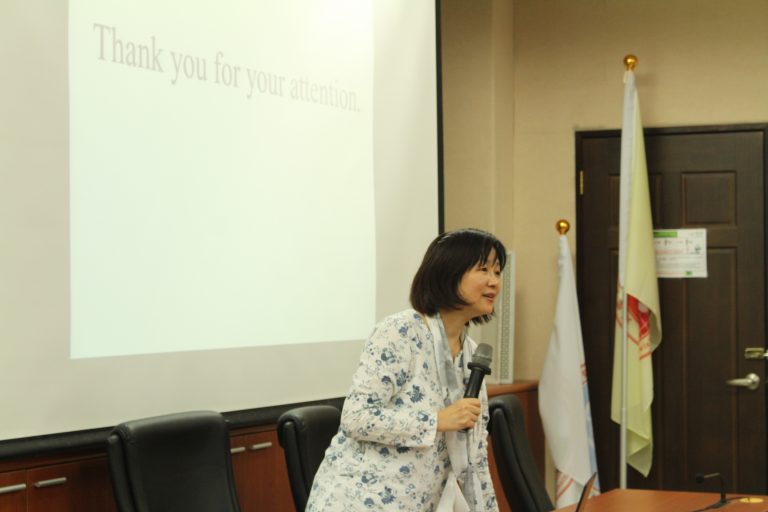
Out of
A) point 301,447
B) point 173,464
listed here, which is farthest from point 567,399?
point 173,464

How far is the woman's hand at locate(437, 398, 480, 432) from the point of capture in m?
2.25

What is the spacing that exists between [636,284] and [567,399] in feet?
2.25

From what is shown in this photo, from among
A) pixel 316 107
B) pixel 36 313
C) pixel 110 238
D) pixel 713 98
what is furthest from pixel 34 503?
pixel 713 98

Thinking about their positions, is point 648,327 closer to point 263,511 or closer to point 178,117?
point 263,511

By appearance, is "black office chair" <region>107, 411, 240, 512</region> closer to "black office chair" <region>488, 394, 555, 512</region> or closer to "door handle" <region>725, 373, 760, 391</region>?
"black office chair" <region>488, 394, 555, 512</region>

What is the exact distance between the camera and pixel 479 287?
7.82 ft

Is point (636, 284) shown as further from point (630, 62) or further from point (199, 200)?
point (199, 200)

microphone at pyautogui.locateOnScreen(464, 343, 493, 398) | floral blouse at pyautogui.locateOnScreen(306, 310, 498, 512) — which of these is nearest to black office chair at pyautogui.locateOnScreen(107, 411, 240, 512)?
floral blouse at pyautogui.locateOnScreen(306, 310, 498, 512)

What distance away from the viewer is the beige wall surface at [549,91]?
546 cm

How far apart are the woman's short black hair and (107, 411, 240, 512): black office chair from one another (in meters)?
0.82

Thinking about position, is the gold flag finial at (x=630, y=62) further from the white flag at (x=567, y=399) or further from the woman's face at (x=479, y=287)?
the woman's face at (x=479, y=287)

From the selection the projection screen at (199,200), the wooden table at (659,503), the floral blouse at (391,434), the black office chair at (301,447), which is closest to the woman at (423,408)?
the floral blouse at (391,434)

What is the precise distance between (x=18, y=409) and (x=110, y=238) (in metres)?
0.55

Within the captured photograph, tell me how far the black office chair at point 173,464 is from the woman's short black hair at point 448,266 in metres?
0.82
